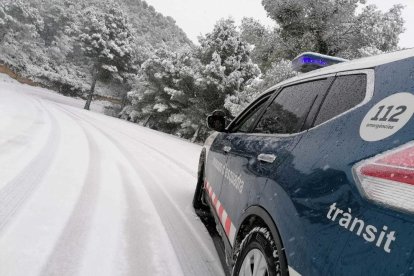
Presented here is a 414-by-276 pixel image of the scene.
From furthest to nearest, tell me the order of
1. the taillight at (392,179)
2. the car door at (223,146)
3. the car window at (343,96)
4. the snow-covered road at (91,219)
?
1. the car door at (223,146)
2. the snow-covered road at (91,219)
3. the car window at (343,96)
4. the taillight at (392,179)

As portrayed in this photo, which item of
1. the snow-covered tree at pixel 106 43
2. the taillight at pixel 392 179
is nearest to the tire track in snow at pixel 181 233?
the taillight at pixel 392 179

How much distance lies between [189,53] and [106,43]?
11671mm

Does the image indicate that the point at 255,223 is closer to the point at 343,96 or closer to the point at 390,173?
the point at 343,96

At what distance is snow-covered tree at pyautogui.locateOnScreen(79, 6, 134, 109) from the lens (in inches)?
1320

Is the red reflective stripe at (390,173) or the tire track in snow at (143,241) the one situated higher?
the red reflective stripe at (390,173)

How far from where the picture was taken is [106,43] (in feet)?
112

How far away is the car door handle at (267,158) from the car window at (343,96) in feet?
1.29

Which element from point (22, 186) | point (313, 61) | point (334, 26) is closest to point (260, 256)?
point (313, 61)

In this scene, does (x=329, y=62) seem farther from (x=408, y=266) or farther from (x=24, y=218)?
(x=24, y=218)

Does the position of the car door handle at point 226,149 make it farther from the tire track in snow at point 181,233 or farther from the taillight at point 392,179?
the taillight at point 392,179

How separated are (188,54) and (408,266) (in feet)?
86.9

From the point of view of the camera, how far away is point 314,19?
15039 mm

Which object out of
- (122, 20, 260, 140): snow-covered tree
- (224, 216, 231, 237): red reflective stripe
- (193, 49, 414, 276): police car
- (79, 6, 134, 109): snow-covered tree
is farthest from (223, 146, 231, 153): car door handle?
(79, 6, 134, 109): snow-covered tree

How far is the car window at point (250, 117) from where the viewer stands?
3.49 meters
